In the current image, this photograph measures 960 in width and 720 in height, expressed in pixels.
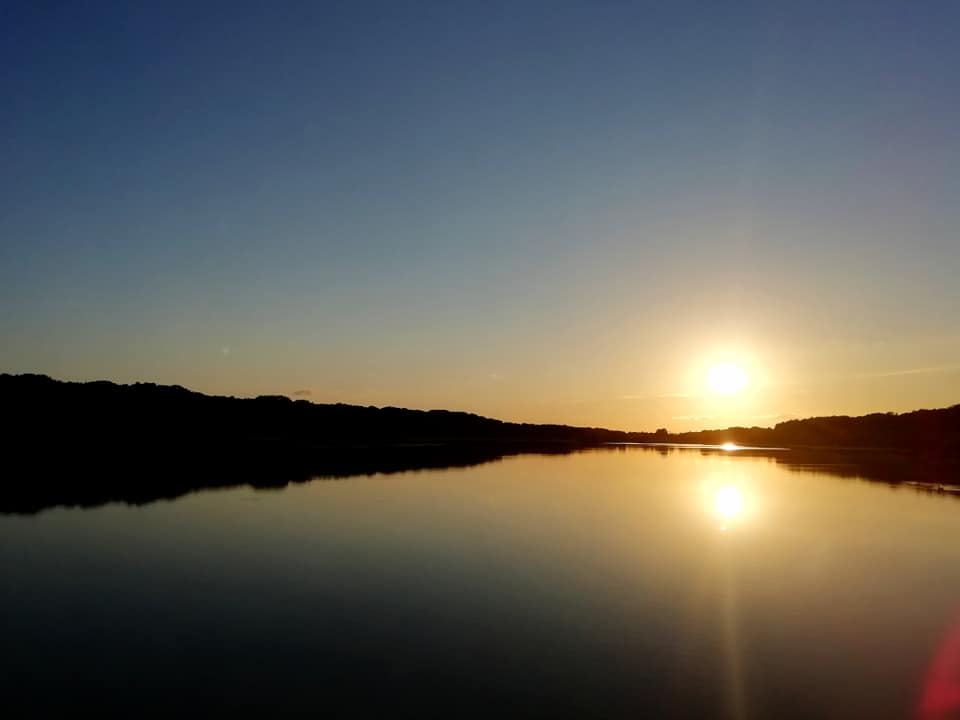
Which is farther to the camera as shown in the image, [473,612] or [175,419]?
[175,419]

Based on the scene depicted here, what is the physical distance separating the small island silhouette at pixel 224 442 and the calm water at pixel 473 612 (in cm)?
1278

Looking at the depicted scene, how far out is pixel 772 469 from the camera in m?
64.1

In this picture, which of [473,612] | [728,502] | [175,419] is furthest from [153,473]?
[175,419]

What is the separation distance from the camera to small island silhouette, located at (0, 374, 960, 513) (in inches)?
1676

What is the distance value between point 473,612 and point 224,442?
264 ft

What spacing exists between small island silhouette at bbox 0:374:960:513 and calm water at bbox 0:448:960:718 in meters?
12.8

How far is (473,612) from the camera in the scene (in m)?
15.8

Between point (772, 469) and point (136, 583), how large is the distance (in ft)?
189

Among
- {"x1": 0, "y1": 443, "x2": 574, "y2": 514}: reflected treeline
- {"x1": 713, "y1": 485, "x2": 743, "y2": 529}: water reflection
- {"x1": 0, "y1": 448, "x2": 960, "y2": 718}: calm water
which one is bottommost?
{"x1": 0, "y1": 448, "x2": 960, "y2": 718}: calm water

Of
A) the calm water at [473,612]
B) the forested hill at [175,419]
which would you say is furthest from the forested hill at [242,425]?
the calm water at [473,612]

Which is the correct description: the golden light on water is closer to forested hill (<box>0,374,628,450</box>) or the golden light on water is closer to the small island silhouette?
the small island silhouette

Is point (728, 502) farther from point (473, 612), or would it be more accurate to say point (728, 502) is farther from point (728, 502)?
point (473, 612)

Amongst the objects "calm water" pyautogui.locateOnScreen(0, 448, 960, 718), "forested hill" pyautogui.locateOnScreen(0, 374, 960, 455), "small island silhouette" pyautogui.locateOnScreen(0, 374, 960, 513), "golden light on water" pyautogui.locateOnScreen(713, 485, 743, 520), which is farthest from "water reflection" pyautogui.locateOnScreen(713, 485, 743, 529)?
"forested hill" pyautogui.locateOnScreen(0, 374, 960, 455)

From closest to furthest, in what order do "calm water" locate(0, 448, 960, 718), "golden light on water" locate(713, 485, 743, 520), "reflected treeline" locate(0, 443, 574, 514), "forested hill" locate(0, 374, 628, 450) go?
1. "calm water" locate(0, 448, 960, 718)
2. "golden light on water" locate(713, 485, 743, 520)
3. "reflected treeline" locate(0, 443, 574, 514)
4. "forested hill" locate(0, 374, 628, 450)
